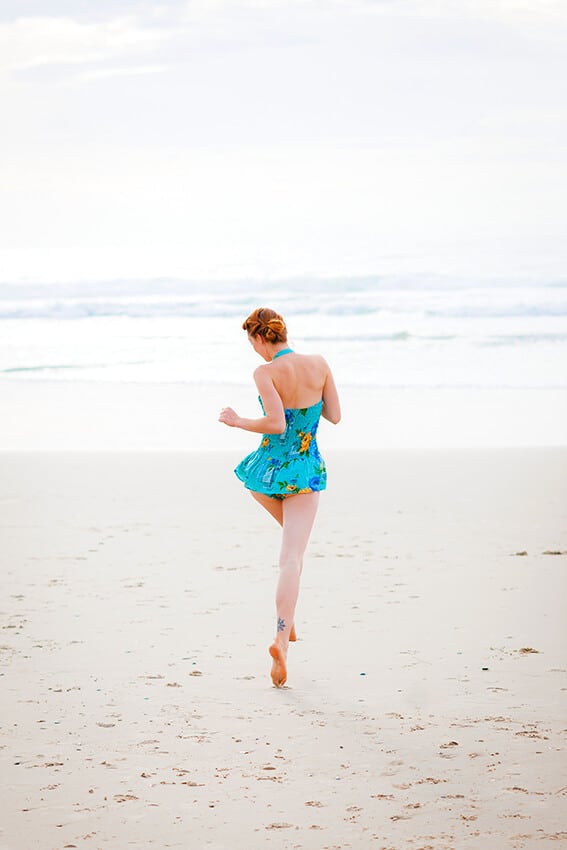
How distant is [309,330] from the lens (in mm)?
26484

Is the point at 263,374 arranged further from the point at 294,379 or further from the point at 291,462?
the point at 291,462

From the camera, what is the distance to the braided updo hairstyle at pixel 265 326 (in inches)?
190

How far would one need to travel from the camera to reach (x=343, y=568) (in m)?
6.80

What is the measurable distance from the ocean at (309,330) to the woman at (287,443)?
1284 centimetres

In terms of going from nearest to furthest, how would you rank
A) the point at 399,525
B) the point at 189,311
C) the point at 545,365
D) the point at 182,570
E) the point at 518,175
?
the point at 182,570, the point at 399,525, the point at 545,365, the point at 189,311, the point at 518,175

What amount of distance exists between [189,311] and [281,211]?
31.0ft

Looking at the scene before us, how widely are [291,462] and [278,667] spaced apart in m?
0.89

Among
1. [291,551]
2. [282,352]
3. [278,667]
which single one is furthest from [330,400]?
[278,667]

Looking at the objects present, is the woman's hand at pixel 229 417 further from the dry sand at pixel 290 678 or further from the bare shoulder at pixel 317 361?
the dry sand at pixel 290 678

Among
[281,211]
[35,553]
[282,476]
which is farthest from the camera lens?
[281,211]

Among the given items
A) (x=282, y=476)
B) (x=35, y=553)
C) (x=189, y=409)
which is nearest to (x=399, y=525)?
(x=35, y=553)

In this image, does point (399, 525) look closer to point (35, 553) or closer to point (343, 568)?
point (343, 568)

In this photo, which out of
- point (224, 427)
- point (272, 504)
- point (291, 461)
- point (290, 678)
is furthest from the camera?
point (224, 427)

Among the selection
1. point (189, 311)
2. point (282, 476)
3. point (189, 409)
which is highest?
point (189, 311)
